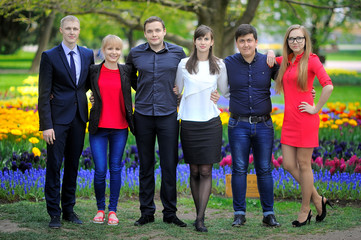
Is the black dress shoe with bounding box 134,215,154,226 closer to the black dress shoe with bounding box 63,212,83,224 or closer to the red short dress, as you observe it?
the black dress shoe with bounding box 63,212,83,224

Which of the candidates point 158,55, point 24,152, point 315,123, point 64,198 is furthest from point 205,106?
point 24,152

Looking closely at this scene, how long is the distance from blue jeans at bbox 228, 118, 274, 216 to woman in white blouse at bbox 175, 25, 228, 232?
168 mm

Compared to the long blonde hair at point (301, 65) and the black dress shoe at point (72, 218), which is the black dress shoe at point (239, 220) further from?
the black dress shoe at point (72, 218)

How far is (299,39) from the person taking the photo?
13.7ft

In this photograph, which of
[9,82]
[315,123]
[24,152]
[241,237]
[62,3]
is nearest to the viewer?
[241,237]

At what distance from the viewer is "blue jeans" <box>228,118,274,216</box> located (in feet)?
13.9

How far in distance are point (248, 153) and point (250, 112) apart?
1.23 ft

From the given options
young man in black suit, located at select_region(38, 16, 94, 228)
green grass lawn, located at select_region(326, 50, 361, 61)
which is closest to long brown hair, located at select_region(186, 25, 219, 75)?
young man in black suit, located at select_region(38, 16, 94, 228)

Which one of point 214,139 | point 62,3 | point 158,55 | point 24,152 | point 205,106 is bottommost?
point 24,152

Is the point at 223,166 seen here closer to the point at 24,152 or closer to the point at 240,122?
the point at 240,122

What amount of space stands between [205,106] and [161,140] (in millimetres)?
503

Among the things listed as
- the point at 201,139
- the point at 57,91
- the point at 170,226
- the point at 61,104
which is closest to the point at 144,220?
the point at 170,226

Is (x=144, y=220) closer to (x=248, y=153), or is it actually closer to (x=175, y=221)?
(x=175, y=221)

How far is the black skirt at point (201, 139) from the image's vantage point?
4148 millimetres
